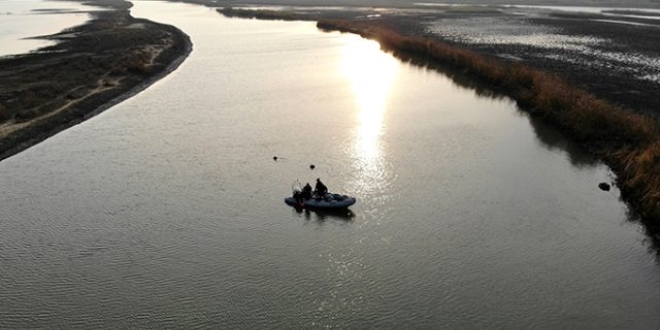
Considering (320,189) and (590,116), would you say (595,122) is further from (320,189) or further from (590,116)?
(320,189)

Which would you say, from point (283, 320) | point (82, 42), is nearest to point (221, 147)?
point (283, 320)

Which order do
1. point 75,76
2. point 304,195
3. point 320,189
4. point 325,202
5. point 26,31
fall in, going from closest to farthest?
point 325,202 → point 304,195 → point 320,189 → point 75,76 → point 26,31

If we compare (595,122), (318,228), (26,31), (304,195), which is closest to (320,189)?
(304,195)

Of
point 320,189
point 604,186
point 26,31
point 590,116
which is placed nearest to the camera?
point 320,189

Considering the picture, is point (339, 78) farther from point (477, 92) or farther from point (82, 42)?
point (82, 42)

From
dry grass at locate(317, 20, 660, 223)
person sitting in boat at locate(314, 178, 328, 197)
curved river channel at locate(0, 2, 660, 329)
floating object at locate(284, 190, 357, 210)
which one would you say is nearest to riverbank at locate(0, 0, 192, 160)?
curved river channel at locate(0, 2, 660, 329)

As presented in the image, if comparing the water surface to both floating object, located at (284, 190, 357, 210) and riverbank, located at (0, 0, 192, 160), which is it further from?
floating object, located at (284, 190, 357, 210)
